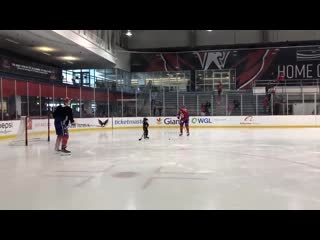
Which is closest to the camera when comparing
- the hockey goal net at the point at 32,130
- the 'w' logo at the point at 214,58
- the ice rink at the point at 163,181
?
the ice rink at the point at 163,181

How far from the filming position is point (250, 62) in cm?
2852

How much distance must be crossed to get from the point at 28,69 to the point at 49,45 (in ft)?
10.0

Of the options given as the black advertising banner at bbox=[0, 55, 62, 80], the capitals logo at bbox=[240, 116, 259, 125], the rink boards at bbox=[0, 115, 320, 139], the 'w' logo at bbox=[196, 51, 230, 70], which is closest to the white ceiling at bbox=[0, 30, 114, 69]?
the black advertising banner at bbox=[0, 55, 62, 80]

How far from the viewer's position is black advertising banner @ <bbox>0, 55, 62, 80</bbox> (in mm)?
18859

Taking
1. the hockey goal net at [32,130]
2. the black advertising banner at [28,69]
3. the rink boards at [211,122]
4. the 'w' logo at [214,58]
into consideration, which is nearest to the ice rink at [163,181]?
the hockey goal net at [32,130]

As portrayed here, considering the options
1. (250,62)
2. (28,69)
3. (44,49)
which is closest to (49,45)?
(44,49)

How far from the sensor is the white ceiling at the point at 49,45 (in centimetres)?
1659

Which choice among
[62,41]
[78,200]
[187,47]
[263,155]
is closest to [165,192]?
[78,200]

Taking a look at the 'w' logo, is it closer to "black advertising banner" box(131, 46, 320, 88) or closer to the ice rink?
"black advertising banner" box(131, 46, 320, 88)

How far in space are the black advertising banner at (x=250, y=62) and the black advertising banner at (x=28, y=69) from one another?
27.7 feet

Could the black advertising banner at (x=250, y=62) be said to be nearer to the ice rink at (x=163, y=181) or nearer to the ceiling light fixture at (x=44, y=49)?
the ceiling light fixture at (x=44, y=49)

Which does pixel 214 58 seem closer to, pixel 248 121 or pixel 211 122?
pixel 211 122

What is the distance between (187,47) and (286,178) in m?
25.1
